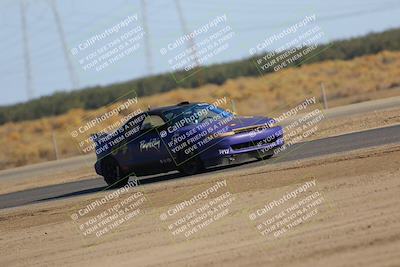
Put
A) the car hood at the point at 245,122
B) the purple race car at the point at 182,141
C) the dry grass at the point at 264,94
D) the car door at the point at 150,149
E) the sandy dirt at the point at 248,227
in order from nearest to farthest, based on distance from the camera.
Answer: the sandy dirt at the point at 248,227, the purple race car at the point at 182,141, the car hood at the point at 245,122, the car door at the point at 150,149, the dry grass at the point at 264,94

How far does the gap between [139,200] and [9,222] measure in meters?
2.40

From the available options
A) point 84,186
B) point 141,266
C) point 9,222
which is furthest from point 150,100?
point 141,266

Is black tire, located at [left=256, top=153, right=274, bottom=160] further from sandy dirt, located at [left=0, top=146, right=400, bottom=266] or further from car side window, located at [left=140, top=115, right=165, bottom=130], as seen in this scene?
car side window, located at [left=140, top=115, right=165, bottom=130]

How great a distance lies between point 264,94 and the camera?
54406 millimetres

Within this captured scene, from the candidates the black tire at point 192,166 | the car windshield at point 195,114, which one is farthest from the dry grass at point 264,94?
the black tire at point 192,166

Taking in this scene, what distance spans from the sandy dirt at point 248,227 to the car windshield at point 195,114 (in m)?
1.23

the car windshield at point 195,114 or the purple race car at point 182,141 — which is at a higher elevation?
the car windshield at point 195,114

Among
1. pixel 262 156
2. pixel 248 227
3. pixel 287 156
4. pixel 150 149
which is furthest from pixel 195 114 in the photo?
pixel 248 227

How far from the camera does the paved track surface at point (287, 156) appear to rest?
55.8 ft

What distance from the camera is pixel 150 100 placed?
59.9 meters

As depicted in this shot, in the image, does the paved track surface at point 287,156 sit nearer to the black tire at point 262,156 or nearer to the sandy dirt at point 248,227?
the black tire at point 262,156

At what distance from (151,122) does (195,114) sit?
0.98 meters

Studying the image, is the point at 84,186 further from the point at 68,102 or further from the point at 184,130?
the point at 68,102

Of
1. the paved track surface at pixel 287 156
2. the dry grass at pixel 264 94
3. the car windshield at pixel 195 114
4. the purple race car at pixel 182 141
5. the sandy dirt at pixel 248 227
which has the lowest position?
the dry grass at pixel 264 94
